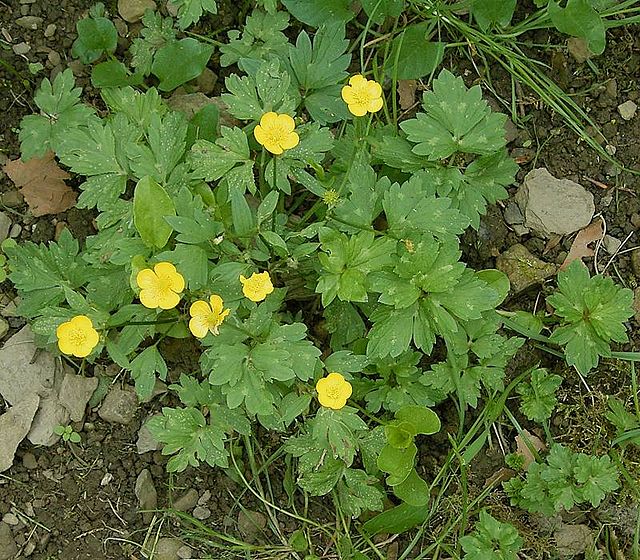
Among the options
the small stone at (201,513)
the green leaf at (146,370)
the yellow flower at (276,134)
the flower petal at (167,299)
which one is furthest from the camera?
the small stone at (201,513)

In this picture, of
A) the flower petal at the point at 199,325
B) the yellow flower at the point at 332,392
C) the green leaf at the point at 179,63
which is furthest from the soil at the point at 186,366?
the flower petal at the point at 199,325

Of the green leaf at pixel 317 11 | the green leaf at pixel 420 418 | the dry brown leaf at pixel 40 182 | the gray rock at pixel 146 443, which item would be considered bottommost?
the gray rock at pixel 146 443

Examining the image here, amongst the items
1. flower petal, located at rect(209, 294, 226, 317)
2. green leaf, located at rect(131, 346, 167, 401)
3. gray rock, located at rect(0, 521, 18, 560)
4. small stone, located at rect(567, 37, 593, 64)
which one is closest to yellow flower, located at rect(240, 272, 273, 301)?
flower petal, located at rect(209, 294, 226, 317)

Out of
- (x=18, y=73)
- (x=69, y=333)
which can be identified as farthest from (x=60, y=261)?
(x=18, y=73)

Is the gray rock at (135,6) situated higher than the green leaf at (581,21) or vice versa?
the green leaf at (581,21)

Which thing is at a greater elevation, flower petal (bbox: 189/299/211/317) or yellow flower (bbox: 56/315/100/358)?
flower petal (bbox: 189/299/211/317)

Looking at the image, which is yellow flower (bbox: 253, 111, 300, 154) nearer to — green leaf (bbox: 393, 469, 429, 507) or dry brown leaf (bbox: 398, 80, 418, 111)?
dry brown leaf (bbox: 398, 80, 418, 111)

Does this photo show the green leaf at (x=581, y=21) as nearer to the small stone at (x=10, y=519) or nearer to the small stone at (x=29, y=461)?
the small stone at (x=29, y=461)
